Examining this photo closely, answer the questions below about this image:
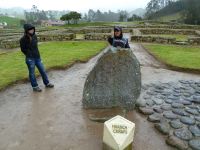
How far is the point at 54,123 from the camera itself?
235 inches

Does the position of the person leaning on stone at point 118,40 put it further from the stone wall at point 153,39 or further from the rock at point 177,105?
the stone wall at point 153,39

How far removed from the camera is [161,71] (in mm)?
10500

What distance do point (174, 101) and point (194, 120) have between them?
116 cm

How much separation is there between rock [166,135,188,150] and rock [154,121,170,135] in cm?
26

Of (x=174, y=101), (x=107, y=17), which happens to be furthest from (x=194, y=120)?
(x=107, y=17)

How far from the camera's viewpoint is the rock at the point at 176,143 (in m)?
4.97

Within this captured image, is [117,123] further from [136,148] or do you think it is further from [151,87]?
[151,87]

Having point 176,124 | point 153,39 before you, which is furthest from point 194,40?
point 176,124

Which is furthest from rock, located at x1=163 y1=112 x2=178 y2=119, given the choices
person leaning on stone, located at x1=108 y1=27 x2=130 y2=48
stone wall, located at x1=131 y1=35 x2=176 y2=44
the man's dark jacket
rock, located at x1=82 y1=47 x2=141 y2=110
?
stone wall, located at x1=131 y1=35 x2=176 y2=44

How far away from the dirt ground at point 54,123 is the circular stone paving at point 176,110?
0.24 m

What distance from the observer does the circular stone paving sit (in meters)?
5.30

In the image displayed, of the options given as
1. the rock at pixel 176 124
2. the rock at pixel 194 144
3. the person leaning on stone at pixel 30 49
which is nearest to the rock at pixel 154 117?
the rock at pixel 176 124

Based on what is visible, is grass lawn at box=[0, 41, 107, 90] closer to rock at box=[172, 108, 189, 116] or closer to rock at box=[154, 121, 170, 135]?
rock at box=[154, 121, 170, 135]

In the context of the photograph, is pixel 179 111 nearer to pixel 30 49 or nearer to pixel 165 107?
pixel 165 107
